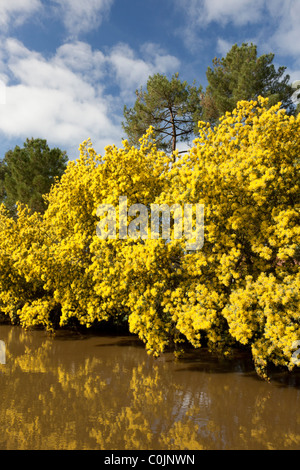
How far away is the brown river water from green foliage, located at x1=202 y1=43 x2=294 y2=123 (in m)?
17.2

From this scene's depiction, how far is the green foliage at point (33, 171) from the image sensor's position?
→ 1312 inches

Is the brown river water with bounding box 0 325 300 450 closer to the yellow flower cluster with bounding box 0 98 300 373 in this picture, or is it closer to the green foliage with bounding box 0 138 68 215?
the yellow flower cluster with bounding box 0 98 300 373

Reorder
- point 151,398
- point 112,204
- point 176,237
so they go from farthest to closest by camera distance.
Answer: point 112,204 < point 176,237 < point 151,398

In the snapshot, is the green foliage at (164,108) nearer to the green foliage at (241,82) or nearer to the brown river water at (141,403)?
the green foliage at (241,82)

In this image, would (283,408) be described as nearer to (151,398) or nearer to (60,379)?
(151,398)

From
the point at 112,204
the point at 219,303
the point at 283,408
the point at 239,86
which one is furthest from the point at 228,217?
the point at 239,86

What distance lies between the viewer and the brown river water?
273 inches

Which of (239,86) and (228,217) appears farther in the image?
(239,86)

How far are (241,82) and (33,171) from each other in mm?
20778

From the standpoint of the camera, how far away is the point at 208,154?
1049 cm

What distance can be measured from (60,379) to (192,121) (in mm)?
21611

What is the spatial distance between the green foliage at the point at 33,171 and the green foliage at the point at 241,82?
16.2 m

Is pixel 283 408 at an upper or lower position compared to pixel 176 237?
lower

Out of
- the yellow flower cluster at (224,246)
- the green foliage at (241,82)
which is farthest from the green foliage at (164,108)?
the yellow flower cluster at (224,246)
